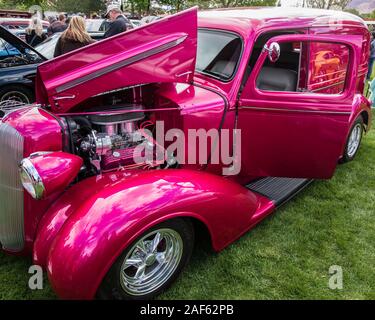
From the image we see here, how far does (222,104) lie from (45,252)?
68.4 inches

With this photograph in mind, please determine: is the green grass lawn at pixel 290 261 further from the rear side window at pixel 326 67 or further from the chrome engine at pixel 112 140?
the rear side window at pixel 326 67

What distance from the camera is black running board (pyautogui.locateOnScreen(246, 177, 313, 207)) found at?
328 centimetres

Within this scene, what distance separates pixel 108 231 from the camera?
1951 mm

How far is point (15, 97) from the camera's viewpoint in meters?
5.66

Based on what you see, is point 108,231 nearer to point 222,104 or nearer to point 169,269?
point 169,269

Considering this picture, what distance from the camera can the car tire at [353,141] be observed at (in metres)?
4.48

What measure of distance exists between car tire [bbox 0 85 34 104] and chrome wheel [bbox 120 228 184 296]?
14.6 ft

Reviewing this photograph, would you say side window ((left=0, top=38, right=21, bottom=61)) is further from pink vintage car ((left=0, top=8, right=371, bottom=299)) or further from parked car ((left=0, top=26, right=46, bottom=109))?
pink vintage car ((left=0, top=8, right=371, bottom=299))

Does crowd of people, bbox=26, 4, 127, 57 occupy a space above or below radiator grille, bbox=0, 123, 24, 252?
above

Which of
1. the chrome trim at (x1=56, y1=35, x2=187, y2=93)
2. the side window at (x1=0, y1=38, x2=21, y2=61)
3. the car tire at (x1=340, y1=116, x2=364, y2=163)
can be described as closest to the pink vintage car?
the chrome trim at (x1=56, y1=35, x2=187, y2=93)

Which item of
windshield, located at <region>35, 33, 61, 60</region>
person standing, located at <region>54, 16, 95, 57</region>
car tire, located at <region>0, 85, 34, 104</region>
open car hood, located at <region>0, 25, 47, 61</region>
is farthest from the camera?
windshield, located at <region>35, 33, 61, 60</region>

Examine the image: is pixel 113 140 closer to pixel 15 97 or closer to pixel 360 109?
pixel 360 109

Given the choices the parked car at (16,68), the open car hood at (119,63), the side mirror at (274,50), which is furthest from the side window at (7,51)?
the side mirror at (274,50)
